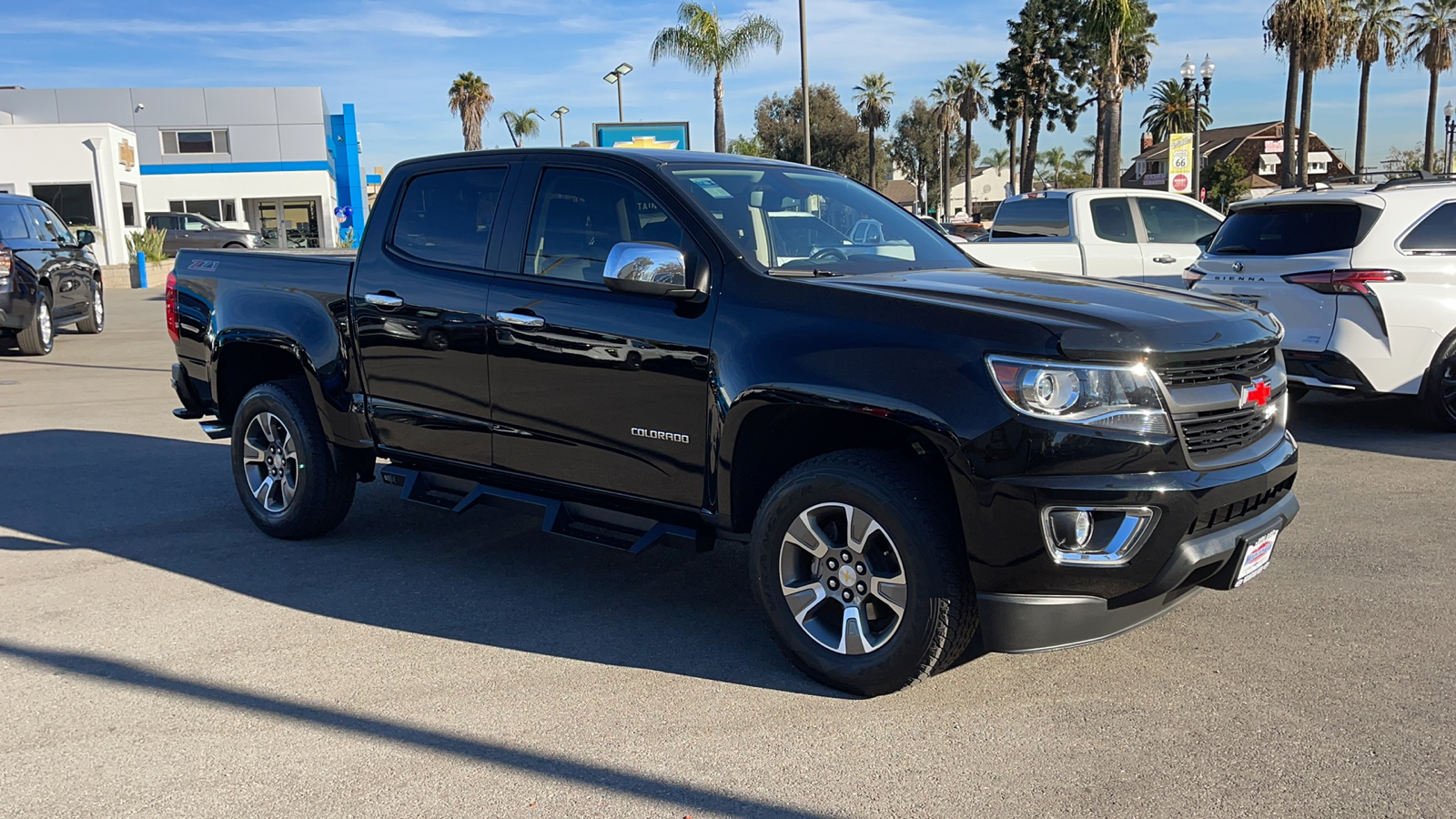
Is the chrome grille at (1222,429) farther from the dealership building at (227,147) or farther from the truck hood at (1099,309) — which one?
the dealership building at (227,147)

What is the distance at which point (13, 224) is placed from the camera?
13977mm

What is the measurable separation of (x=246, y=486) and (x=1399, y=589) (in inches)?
218

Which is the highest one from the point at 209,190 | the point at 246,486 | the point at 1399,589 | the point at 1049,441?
the point at 209,190

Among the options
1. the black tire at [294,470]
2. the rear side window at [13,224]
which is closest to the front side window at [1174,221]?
the black tire at [294,470]

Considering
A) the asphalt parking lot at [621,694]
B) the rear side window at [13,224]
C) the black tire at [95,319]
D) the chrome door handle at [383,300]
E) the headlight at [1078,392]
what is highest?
the rear side window at [13,224]

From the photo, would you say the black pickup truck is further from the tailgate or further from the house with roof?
the house with roof

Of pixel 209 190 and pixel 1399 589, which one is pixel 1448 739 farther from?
pixel 209 190

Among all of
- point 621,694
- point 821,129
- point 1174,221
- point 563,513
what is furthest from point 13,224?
point 821,129

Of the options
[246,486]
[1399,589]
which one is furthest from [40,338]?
[1399,589]

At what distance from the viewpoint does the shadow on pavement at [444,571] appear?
448 cm

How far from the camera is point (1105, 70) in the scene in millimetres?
38969

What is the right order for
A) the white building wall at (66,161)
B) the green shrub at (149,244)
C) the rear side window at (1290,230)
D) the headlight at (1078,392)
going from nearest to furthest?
the headlight at (1078,392) < the rear side window at (1290,230) < the green shrub at (149,244) < the white building wall at (66,161)

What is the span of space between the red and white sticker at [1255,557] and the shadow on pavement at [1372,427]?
445 centimetres

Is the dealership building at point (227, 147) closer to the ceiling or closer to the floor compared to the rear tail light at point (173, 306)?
closer to the ceiling
